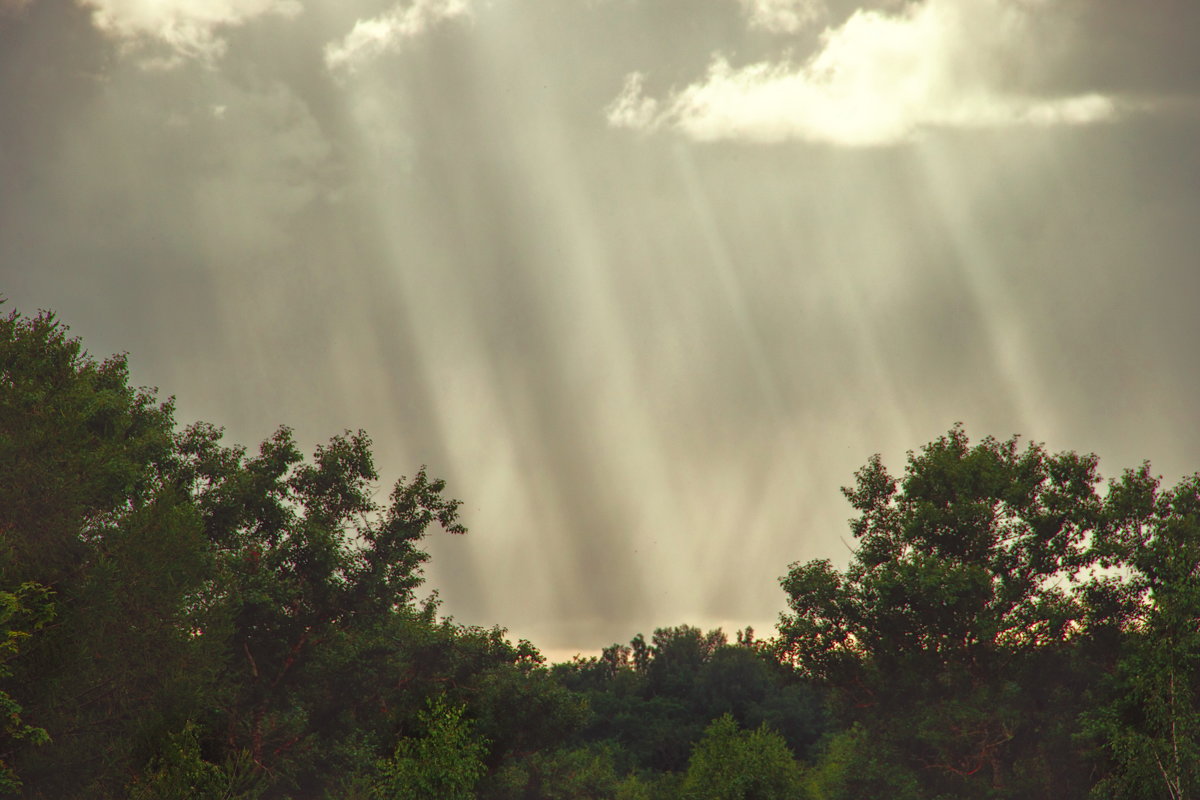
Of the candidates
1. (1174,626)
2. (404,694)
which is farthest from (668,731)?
(1174,626)

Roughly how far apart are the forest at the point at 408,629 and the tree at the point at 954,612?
14cm

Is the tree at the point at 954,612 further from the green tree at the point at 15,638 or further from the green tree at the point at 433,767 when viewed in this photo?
the green tree at the point at 15,638

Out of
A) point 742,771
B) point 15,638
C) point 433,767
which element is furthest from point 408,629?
point 742,771

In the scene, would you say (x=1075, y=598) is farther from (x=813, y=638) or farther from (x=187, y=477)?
(x=187, y=477)

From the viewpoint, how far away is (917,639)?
184 ft

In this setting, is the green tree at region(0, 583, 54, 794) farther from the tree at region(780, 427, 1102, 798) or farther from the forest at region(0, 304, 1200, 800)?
the tree at region(780, 427, 1102, 798)

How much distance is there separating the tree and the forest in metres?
0.14

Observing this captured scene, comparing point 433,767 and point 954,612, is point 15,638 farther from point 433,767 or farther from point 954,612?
point 954,612

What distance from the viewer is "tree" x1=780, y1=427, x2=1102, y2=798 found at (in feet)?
175

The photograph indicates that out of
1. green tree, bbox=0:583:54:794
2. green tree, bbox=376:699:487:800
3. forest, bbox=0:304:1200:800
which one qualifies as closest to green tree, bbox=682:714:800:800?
forest, bbox=0:304:1200:800

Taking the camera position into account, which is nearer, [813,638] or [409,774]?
[409,774]

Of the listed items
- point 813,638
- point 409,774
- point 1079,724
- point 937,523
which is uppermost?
point 937,523

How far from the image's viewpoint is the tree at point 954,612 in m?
53.3

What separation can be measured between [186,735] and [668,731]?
3996 inches
